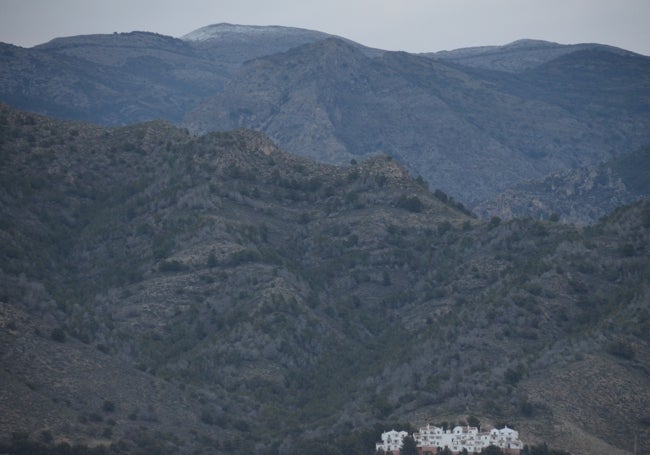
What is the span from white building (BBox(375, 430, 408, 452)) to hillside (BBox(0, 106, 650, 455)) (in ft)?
5.99

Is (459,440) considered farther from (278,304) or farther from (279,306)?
(278,304)

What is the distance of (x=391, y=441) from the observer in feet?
272

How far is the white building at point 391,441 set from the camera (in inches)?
3236

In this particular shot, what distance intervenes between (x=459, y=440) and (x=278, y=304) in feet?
90.8

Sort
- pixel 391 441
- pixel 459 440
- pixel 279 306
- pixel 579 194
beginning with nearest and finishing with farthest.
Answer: pixel 459 440
pixel 391 441
pixel 279 306
pixel 579 194

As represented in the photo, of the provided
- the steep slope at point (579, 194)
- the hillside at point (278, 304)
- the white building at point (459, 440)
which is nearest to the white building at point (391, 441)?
the white building at point (459, 440)

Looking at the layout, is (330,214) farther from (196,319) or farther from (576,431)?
(576,431)

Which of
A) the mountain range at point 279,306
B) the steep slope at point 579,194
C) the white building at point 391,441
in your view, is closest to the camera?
the white building at point 391,441

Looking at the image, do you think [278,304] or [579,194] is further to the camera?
[579,194]

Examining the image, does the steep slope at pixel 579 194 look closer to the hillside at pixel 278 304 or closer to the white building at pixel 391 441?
the hillside at pixel 278 304

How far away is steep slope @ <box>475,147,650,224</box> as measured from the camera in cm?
17488

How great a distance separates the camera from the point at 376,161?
427ft

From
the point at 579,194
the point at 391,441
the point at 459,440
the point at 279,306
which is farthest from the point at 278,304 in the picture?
the point at 579,194

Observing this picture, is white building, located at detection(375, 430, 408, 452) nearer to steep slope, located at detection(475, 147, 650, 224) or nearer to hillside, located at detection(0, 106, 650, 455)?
hillside, located at detection(0, 106, 650, 455)
